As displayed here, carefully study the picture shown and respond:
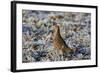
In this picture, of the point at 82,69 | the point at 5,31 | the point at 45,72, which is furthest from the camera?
the point at 82,69

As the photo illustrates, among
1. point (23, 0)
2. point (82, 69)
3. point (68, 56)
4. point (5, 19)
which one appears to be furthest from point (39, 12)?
point (82, 69)

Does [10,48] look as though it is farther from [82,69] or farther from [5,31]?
[82,69]

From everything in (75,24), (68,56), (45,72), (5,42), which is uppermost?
(75,24)

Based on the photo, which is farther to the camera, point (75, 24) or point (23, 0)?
point (75, 24)

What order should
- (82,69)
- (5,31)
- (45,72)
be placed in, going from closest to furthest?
(5,31) → (45,72) → (82,69)

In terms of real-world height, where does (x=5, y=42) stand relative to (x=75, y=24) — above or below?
below

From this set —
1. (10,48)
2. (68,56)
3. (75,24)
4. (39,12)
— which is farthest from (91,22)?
(10,48)
